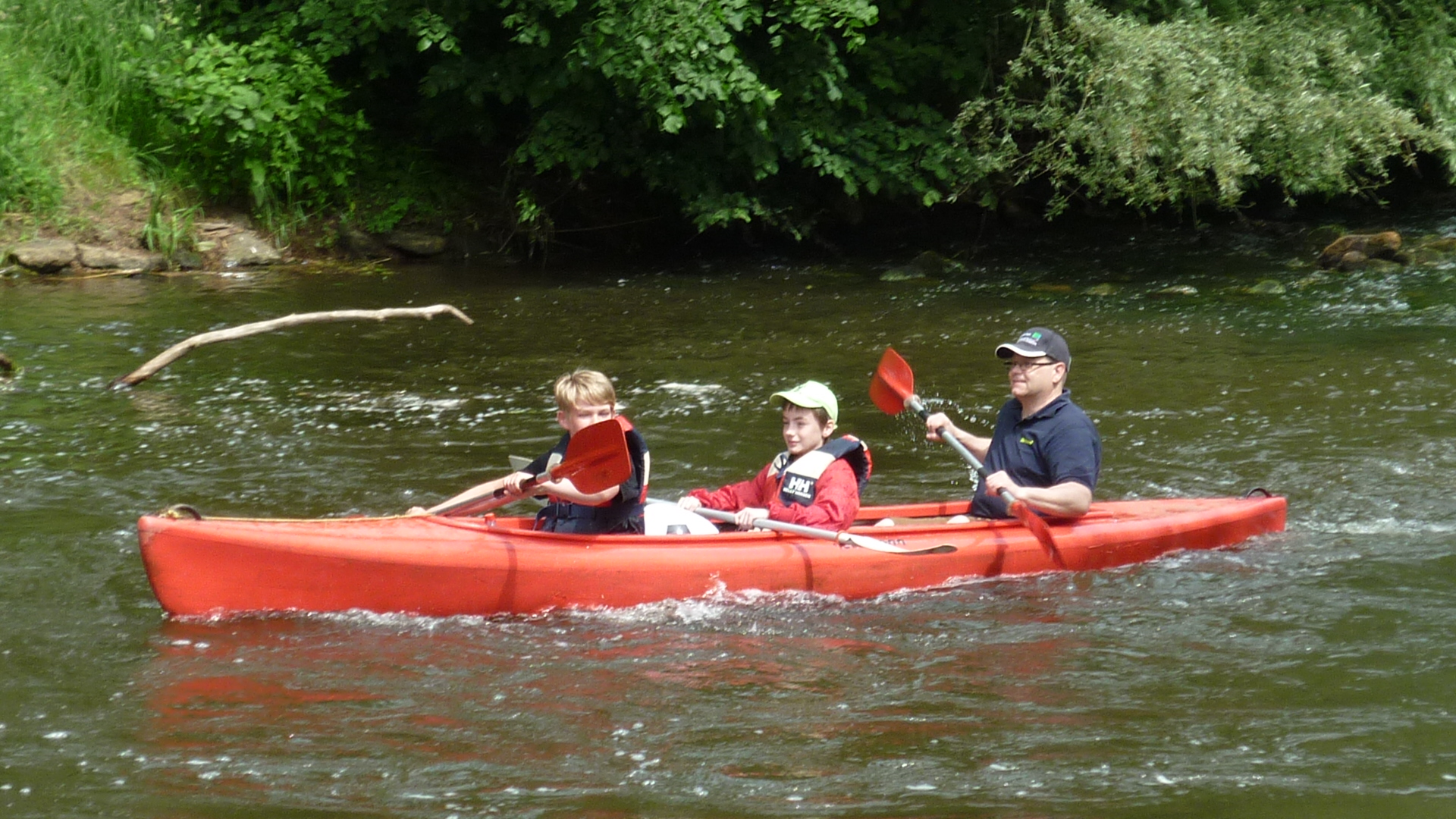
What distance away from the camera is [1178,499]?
570 cm

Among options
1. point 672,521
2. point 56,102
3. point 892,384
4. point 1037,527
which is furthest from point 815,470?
point 56,102

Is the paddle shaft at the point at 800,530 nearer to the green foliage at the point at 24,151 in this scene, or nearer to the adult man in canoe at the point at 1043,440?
the adult man in canoe at the point at 1043,440

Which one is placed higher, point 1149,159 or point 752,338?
point 1149,159

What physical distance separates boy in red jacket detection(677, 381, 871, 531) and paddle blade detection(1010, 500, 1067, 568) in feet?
1.83

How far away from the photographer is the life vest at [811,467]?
5.05 metres

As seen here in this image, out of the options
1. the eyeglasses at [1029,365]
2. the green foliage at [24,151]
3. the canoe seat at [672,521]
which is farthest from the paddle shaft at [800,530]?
the green foliage at [24,151]

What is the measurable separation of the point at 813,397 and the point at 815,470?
264 millimetres

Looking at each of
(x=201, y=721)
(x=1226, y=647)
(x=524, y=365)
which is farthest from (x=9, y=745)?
(x=524, y=365)

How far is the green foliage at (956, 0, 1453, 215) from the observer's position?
1108 centimetres

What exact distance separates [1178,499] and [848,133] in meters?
7.52

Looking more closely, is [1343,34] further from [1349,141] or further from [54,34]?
[54,34]

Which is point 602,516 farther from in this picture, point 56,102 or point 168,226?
point 56,102

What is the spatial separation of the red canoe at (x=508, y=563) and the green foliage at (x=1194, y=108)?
22.4 feet

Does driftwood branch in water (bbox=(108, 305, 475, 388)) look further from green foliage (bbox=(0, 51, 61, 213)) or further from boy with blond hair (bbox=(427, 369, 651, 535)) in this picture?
green foliage (bbox=(0, 51, 61, 213))
